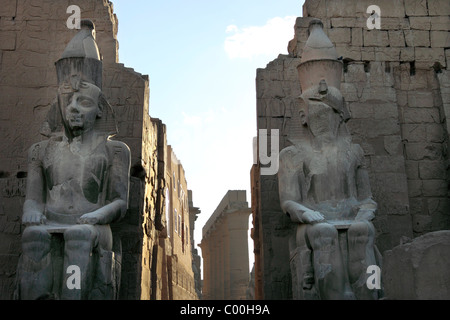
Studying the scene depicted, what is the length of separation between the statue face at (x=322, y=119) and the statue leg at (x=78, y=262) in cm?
228

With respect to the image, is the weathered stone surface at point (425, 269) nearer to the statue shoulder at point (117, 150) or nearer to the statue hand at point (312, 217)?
the statue hand at point (312, 217)

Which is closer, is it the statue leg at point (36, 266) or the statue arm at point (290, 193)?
the statue leg at point (36, 266)

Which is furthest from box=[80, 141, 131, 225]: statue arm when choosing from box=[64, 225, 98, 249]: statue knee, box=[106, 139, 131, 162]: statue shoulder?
box=[64, 225, 98, 249]: statue knee

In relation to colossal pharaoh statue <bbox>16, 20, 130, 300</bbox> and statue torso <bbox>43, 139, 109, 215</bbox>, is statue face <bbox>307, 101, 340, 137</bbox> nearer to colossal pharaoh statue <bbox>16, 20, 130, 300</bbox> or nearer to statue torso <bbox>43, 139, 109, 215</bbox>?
colossal pharaoh statue <bbox>16, 20, 130, 300</bbox>

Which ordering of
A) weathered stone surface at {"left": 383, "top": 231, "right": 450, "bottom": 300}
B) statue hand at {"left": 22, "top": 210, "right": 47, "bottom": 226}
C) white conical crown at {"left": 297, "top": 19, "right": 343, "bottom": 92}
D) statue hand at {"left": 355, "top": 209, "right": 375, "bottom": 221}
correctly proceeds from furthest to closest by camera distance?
white conical crown at {"left": 297, "top": 19, "right": 343, "bottom": 92}
statue hand at {"left": 355, "top": 209, "right": 375, "bottom": 221}
statue hand at {"left": 22, "top": 210, "right": 47, "bottom": 226}
weathered stone surface at {"left": 383, "top": 231, "right": 450, "bottom": 300}

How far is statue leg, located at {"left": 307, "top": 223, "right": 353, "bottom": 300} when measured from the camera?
532cm

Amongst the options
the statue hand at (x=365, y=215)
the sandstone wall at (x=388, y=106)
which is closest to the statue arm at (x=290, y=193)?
the statue hand at (x=365, y=215)

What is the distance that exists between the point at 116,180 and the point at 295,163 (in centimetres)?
163

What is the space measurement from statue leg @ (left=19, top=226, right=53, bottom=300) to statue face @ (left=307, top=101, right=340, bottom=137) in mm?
2578

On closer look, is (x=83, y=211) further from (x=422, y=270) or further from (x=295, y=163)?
(x=422, y=270)

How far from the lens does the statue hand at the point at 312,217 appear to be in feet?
18.2

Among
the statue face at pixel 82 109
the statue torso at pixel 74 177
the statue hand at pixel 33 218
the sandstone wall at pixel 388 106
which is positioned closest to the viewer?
the statue hand at pixel 33 218

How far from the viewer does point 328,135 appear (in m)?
6.18

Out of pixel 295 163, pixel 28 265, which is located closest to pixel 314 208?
pixel 295 163
